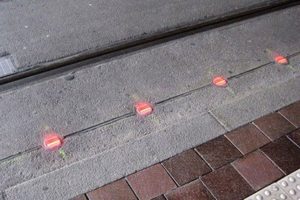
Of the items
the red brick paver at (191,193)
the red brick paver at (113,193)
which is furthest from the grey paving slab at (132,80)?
the red brick paver at (191,193)

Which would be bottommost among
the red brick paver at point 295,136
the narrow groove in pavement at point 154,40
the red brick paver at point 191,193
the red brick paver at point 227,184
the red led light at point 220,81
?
the red brick paver at point 295,136

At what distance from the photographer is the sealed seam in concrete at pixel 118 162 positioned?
205 centimetres

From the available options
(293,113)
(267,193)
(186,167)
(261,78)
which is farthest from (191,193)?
(261,78)

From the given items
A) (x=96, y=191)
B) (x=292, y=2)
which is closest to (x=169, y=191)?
(x=96, y=191)

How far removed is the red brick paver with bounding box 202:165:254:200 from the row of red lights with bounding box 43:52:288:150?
671mm

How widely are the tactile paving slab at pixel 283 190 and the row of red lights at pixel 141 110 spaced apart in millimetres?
926

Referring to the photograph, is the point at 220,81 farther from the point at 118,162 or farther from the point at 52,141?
the point at 52,141

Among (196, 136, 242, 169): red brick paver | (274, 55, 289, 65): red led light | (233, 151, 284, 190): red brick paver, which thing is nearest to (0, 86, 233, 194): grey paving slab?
(196, 136, 242, 169): red brick paver

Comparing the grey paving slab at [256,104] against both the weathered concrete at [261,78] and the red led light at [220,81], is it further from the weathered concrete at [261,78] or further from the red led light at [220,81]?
the red led light at [220,81]

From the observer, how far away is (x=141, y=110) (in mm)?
2627

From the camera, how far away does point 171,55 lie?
321 centimetres

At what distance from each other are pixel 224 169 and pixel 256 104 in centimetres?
72

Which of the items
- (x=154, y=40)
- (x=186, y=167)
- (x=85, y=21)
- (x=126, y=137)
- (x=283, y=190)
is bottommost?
(x=283, y=190)

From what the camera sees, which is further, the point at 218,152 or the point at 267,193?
the point at 218,152
